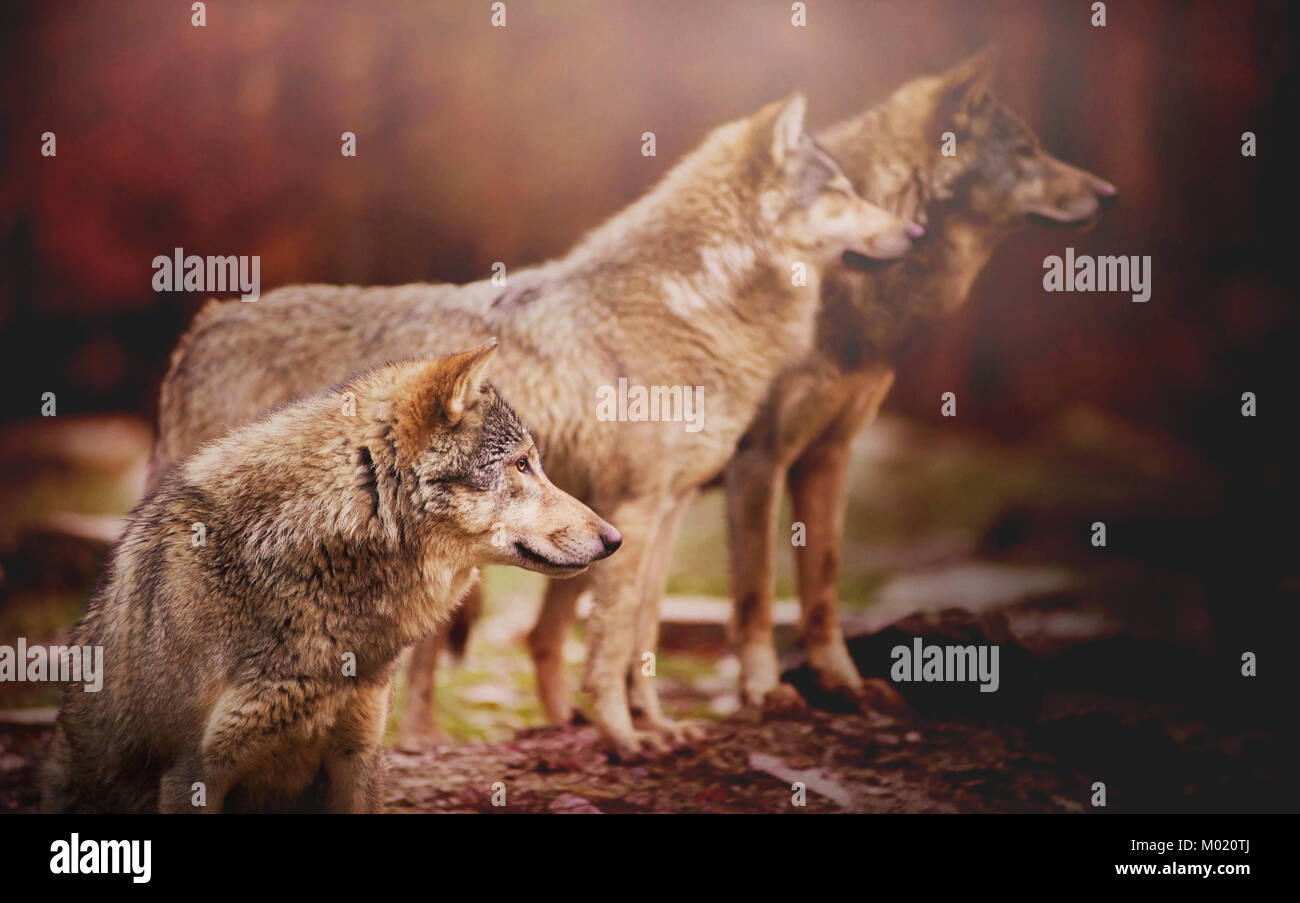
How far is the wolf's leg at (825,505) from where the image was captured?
585 cm

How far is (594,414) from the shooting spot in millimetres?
5266

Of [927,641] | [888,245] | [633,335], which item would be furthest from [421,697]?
[888,245]

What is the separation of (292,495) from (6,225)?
3.23 m

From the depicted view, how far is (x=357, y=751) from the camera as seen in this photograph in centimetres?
404

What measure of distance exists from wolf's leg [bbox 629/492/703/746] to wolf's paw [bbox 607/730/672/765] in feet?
0.23

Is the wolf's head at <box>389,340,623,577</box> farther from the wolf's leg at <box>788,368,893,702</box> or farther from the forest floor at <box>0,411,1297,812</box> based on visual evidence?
the wolf's leg at <box>788,368,893,702</box>

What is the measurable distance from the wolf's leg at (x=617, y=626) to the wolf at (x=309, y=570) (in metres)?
1.11

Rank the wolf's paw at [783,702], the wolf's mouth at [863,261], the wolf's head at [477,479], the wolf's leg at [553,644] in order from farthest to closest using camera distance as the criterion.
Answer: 1. the wolf's leg at [553,644]
2. the wolf's paw at [783,702]
3. the wolf's mouth at [863,261]
4. the wolf's head at [477,479]

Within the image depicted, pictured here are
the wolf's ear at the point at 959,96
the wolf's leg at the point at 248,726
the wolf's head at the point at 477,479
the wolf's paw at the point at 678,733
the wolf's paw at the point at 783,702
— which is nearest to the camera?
the wolf's leg at the point at 248,726

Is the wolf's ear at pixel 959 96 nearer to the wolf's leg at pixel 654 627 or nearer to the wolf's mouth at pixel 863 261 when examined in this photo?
the wolf's mouth at pixel 863 261

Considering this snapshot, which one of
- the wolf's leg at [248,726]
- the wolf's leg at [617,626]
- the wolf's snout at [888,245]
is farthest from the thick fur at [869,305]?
the wolf's leg at [248,726]

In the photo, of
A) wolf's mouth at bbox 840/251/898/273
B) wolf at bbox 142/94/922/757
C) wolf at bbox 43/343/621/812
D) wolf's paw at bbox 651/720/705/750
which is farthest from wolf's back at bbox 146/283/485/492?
wolf's paw at bbox 651/720/705/750

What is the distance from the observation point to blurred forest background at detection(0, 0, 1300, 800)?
572 centimetres

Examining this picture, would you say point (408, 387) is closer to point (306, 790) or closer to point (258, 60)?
point (306, 790)
